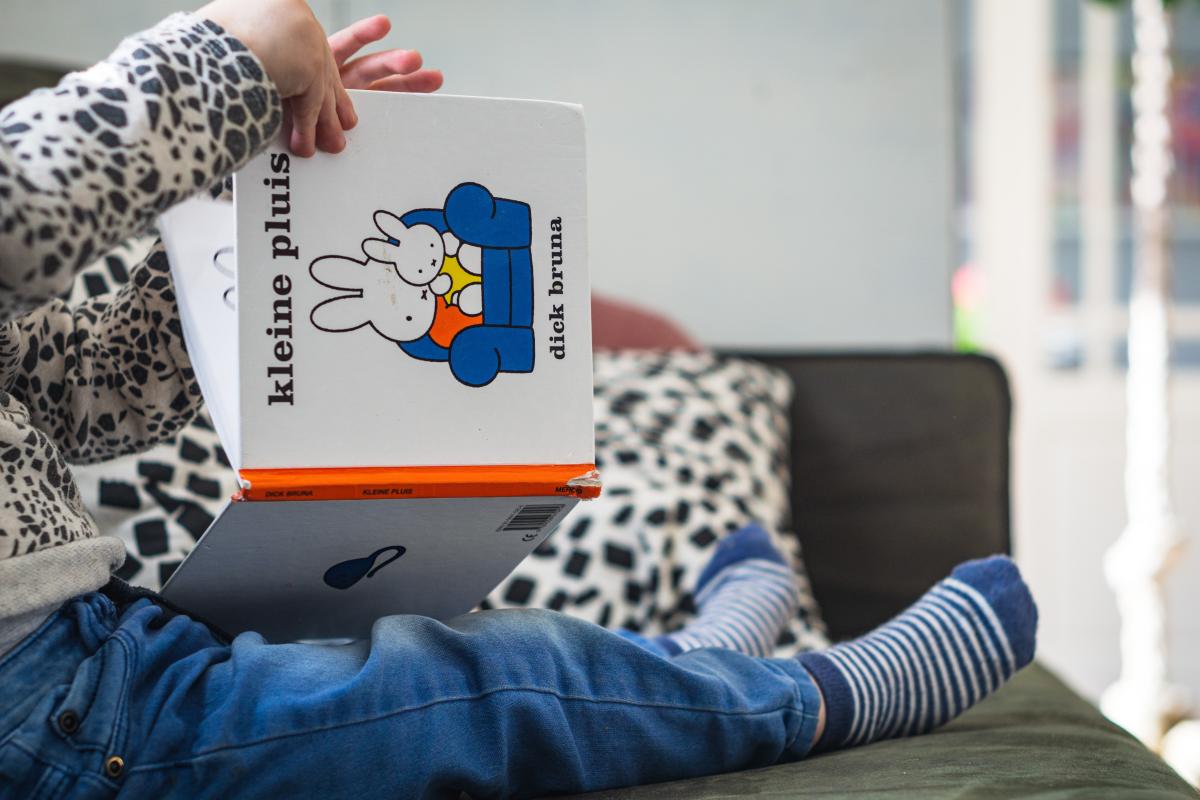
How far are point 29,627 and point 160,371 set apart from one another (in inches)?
8.8

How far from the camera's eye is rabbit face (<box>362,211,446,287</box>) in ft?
2.09

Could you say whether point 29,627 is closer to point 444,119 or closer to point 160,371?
point 160,371

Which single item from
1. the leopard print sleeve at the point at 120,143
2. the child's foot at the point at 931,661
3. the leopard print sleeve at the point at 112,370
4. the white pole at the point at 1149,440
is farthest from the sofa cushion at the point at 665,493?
the white pole at the point at 1149,440

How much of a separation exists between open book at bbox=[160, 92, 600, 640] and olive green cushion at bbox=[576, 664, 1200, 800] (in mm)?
199

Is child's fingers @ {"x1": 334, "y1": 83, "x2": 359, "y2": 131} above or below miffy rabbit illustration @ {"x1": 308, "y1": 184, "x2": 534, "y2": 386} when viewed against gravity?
above

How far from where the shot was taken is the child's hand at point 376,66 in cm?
74

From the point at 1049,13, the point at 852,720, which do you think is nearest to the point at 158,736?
the point at 852,720

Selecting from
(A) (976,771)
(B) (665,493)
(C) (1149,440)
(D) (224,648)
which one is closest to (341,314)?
(D) (224,648)

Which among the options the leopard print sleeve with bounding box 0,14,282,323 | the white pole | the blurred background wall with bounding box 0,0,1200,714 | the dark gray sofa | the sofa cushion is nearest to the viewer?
the leopard print sleeve with bounding box 0,14,282,323

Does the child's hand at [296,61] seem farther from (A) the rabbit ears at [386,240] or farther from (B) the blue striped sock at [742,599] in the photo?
(B) the blue striped sock at [742,599]

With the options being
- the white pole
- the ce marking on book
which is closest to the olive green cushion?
the ce marking on book

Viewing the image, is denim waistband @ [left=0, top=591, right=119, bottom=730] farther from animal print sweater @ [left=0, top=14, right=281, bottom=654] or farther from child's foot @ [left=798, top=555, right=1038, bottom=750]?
child's foot @ [left=798, top=555, right=1038, bottom=750]

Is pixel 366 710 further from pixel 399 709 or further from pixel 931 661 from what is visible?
pixel 931 661

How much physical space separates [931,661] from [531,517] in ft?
1.06
